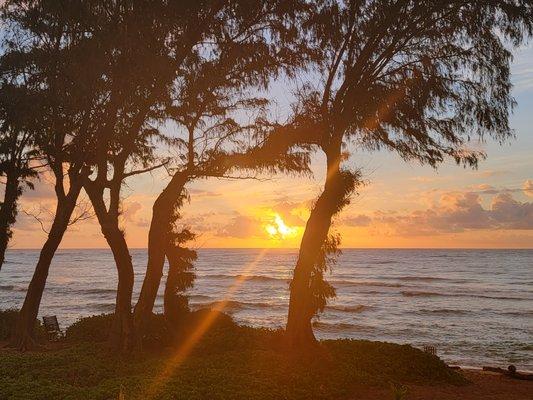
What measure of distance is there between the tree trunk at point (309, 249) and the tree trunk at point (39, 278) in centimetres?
804

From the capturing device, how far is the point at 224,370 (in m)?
13.0

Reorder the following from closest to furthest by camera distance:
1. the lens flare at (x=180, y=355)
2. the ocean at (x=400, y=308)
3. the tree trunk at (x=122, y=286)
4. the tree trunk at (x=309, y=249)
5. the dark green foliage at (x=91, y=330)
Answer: the lens flare at (x=180, y=355) < the tree trunk at (x=309, y=249) < the tree trunk at (x=122, y=286) < the dark green foliage at (x=91, y=330) < the ocean at (x=400, y=308)

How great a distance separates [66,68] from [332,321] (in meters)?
29.5

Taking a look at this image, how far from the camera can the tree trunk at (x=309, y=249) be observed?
1532 cm

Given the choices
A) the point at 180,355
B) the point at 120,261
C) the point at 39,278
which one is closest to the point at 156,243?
the point at 120,261

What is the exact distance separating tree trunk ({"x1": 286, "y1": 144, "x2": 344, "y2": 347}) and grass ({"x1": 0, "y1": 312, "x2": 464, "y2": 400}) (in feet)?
2.16

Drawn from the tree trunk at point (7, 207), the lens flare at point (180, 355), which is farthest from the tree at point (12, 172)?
the lens flare at point (180, 355)

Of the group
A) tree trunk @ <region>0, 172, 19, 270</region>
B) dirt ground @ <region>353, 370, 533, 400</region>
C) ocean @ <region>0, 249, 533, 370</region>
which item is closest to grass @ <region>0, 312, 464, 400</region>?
dirt ground @ <region>353, 370, 533, 400</region>

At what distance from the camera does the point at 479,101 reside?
14836mm

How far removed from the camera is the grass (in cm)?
1134

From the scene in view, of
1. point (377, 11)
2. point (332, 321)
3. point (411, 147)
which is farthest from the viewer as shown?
point (332, 321)

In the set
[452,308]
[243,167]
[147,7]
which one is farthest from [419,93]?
[452,308]

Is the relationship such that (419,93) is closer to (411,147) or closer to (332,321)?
(411,147)

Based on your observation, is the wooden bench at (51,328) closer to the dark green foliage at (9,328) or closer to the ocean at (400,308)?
the dark green foliage at (9,328)
